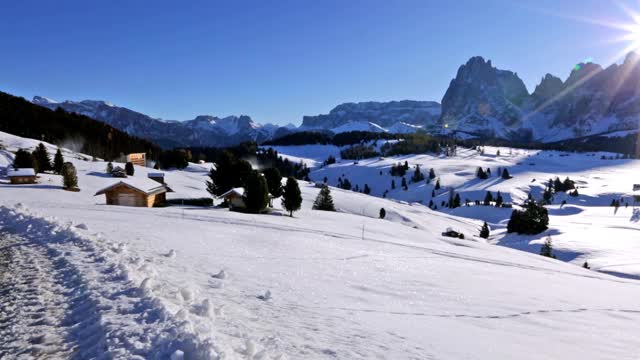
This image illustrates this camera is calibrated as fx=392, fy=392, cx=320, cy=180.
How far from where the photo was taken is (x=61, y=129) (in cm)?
16300

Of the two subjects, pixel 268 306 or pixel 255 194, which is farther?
pixel 255 194

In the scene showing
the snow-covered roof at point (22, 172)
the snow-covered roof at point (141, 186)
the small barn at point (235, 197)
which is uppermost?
the snow-covered roof at point (22, 172)

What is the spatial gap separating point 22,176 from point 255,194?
156 feet

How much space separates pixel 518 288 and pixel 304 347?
12.8 metres

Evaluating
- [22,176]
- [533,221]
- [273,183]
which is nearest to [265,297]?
[273,183]

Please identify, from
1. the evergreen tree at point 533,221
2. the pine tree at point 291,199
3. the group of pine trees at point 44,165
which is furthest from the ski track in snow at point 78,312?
the evergreen tree at point 533,221

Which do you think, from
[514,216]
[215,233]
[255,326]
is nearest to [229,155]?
[215,233]

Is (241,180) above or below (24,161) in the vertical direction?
below

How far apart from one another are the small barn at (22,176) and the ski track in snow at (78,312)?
69.4 m

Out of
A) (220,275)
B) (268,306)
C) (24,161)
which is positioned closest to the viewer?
(268,306)

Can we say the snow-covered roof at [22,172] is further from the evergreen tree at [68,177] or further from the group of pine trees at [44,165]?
the evergreen tree at [68,177]

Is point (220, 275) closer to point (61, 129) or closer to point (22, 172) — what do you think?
point (22, 172)

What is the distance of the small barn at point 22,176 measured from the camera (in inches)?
2726

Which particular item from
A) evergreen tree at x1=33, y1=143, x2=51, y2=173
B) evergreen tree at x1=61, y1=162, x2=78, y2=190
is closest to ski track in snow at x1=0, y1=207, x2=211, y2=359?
evergreen tree at x1=61, y1=162, x2=78, y2=190
